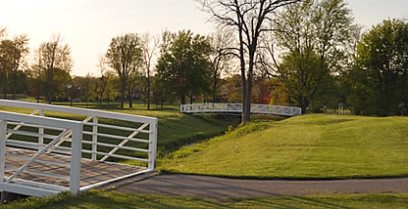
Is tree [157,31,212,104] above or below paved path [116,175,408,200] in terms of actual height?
above

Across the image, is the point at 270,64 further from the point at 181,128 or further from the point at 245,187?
the point at 245,187

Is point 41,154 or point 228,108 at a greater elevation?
point 228,108

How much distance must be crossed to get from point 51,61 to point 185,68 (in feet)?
51.7

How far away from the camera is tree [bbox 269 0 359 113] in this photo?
5334cm

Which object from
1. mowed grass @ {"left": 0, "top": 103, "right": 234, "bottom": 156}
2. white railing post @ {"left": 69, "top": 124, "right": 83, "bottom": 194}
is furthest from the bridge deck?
mowed grass @ {"left": 0, "top": 103, "right": 234, "bottom": 156}

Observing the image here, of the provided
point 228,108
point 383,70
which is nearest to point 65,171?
point 383,70

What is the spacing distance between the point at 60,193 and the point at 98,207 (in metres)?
1.37

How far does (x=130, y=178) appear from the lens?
12.0 m

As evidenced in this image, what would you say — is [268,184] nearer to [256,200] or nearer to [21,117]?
[256,200]

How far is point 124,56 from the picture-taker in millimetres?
66188

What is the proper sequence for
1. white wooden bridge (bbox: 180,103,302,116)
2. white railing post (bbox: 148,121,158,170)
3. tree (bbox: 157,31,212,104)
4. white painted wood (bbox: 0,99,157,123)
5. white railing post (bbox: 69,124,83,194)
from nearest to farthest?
white railing post (bbox: 69,124,83,194) < white painted wood (bbox: 0,99,157,123) < white railing post (bbox: 148,121,158,170) < white wooden bridge (bbox: 180,103,302,116) < tree (bbox: 157,31,212,104)

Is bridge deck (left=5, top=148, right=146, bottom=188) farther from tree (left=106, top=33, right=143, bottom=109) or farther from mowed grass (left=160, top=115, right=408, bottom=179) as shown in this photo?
tree (left=106, top=33, right=143, bottom=109)

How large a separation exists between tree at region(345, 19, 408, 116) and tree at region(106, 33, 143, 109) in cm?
2730

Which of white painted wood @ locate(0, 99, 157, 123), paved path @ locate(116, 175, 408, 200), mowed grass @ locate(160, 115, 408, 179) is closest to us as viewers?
paved path @ locate(116, 175, 408, 200)
